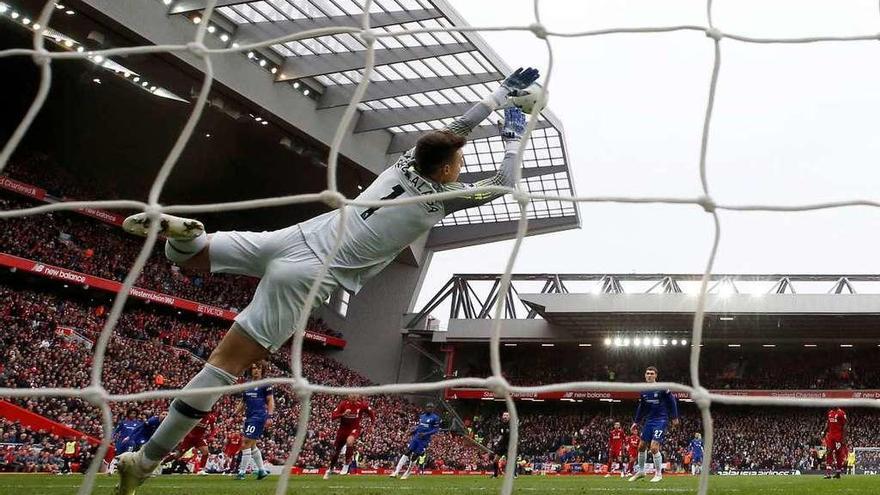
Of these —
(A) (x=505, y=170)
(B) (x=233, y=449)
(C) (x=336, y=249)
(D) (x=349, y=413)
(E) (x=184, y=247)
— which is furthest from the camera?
(B) (x=233, y=449)

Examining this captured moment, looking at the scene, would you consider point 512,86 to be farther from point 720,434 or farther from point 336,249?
point 720,434

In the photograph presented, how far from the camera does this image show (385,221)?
387 cm

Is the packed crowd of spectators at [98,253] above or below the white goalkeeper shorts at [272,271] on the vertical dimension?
above

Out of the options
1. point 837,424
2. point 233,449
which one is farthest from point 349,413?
point 837,424

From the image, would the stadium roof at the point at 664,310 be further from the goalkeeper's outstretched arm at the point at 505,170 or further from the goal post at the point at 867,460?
the goalkeeper's outstretched arm at the point at 505,170

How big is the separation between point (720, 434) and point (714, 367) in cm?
463

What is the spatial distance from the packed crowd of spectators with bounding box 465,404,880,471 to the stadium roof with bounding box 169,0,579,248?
465 inches

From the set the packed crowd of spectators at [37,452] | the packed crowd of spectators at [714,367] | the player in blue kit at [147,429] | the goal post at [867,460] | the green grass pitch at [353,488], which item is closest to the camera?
the green grass pitch at [353,488]

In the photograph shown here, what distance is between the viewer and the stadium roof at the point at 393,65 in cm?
2338

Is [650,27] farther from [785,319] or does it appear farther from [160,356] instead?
[785,319]

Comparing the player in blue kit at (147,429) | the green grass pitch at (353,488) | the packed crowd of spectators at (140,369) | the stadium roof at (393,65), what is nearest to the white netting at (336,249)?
the green grass pitch at (353,488)

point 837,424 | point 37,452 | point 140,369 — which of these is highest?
point 837,424

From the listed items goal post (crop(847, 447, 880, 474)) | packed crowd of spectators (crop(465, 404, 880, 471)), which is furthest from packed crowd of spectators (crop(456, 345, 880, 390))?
goal post (crop(847, 447, 880, 474))

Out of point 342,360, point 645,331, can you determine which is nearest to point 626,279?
point 645,331
